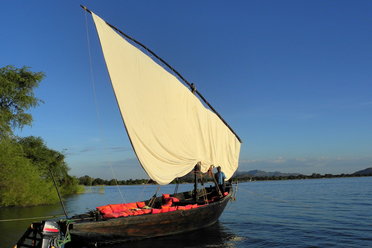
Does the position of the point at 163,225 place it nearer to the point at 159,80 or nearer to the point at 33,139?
the point at 159,80

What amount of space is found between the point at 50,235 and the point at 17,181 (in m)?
23.1

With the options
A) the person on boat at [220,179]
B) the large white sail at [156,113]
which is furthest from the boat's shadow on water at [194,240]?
the person on boat at [220,179]

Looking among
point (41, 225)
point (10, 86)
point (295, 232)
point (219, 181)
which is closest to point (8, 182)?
point (10, 86)

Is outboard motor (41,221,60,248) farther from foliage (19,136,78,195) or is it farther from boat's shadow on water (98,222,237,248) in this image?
foliage (19,136,78,195)

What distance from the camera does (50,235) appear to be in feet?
33.9

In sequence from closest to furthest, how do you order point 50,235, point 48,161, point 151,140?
point 50,235
point 151,140
point 48,161

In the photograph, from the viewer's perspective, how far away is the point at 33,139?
4988 centimetres

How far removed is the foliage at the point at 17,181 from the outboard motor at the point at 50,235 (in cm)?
2132

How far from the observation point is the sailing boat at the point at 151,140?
514 inches

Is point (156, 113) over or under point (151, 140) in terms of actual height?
over

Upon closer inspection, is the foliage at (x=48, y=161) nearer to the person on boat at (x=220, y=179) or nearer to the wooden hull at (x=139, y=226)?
the person on boat at (x=220, y=179)

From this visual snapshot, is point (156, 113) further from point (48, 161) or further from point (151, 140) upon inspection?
point (48, 161)

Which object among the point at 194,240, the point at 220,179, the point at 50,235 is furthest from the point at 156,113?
the point at 220,179

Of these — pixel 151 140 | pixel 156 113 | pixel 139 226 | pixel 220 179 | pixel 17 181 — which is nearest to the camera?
pixel 139 226
